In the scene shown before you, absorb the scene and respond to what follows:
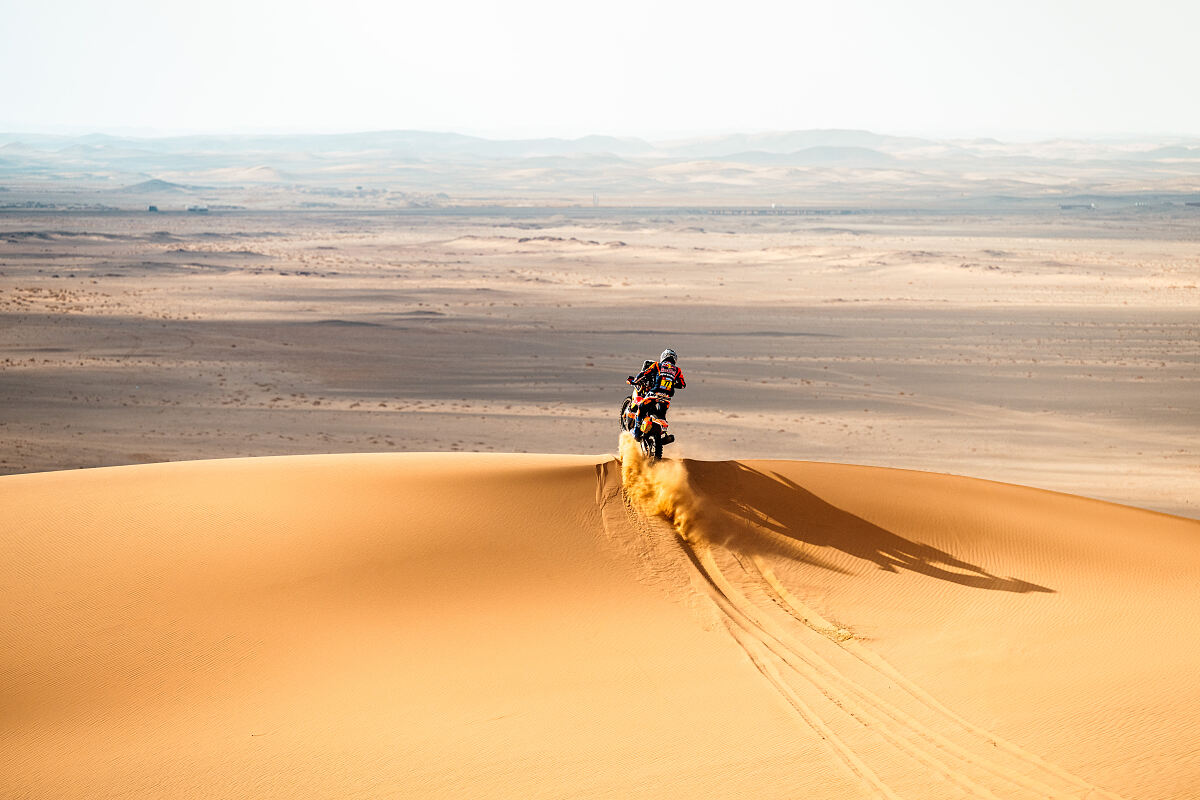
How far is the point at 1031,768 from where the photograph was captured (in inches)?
266

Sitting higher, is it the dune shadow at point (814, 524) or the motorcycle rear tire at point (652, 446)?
the motorcycle rear tire at point (652, 446)

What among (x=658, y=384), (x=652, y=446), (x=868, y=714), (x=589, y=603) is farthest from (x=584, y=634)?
(x=658, y=384)

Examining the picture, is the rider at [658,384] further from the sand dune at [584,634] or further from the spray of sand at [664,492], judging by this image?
the sand dune at [584,634]

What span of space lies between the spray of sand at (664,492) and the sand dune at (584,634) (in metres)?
0.04

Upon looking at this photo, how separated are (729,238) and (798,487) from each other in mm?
62246

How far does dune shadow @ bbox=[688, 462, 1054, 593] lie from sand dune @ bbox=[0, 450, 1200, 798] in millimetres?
36

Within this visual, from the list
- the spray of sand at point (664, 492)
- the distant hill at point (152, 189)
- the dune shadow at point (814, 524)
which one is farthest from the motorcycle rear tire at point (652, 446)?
the distant hill at point (152, 189)

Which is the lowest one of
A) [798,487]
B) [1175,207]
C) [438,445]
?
[438,445]

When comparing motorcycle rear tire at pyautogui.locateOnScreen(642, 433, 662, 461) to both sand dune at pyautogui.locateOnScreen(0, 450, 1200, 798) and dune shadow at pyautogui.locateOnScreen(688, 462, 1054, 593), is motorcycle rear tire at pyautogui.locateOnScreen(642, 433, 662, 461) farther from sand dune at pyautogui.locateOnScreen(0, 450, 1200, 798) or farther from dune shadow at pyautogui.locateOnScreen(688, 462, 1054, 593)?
dune shadow at pyautogui.locateOnScreen(688, 462, 1054, 593)

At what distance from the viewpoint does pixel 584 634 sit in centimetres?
863

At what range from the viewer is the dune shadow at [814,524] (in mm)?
10430

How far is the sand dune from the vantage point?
6.67 m

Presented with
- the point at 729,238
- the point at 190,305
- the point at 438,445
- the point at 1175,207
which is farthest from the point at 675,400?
the point at 1175,207

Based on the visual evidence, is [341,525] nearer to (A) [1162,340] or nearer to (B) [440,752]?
(B) [440,752]
